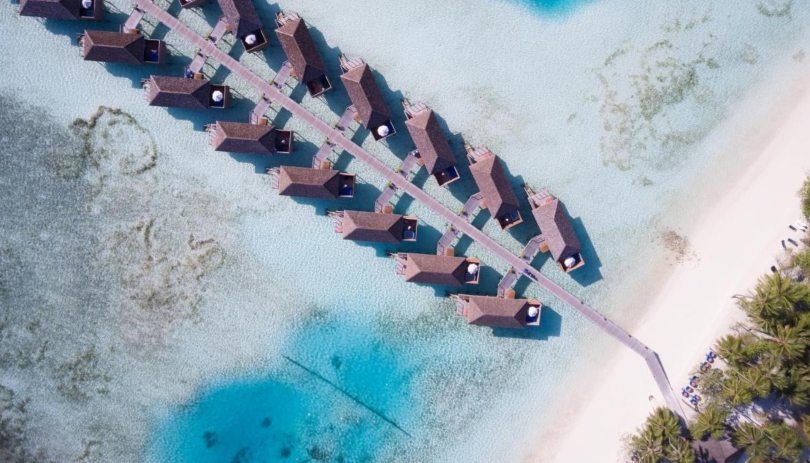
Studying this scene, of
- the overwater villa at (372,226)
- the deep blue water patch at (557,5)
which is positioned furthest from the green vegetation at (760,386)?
the overwater villa at (372,226)

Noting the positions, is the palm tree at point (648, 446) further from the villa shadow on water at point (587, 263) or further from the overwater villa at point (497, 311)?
the villa shadow on water at point (587, 263)

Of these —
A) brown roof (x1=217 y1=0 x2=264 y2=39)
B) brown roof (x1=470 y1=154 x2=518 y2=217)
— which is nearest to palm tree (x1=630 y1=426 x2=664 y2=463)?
brown roof (x1=470 y1=154 x2=518 y2=217)

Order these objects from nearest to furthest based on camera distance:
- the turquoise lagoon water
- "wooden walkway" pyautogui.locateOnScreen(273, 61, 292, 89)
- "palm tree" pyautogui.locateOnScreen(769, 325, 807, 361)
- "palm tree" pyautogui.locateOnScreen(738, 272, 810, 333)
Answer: "palm tree" pyautogui.locateOnScreen(769, 325, 807, 361) → "palm tree" pyautogui.locateOnScreen(738, 272, 810, 333) → "wooden walkway" pyautogui.locateOnScreen(273, 61, 292, 89) → the turquoise lagoon water

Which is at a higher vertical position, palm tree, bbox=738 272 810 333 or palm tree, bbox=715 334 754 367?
palm tree, bbox=738 272 810 333

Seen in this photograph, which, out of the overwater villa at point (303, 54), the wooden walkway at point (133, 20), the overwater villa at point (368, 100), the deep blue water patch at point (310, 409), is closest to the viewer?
the overwater villa at point (303, 54)

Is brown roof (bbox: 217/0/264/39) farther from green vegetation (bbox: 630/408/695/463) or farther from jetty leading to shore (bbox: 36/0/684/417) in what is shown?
green vegetation (bbox: 630/408/695/463)

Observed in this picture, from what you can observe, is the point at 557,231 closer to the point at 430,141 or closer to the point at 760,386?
the point at 430,141

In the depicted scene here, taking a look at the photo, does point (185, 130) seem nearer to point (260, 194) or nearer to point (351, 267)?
point (260, 194)

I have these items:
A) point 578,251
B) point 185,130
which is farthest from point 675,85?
point 185,130
